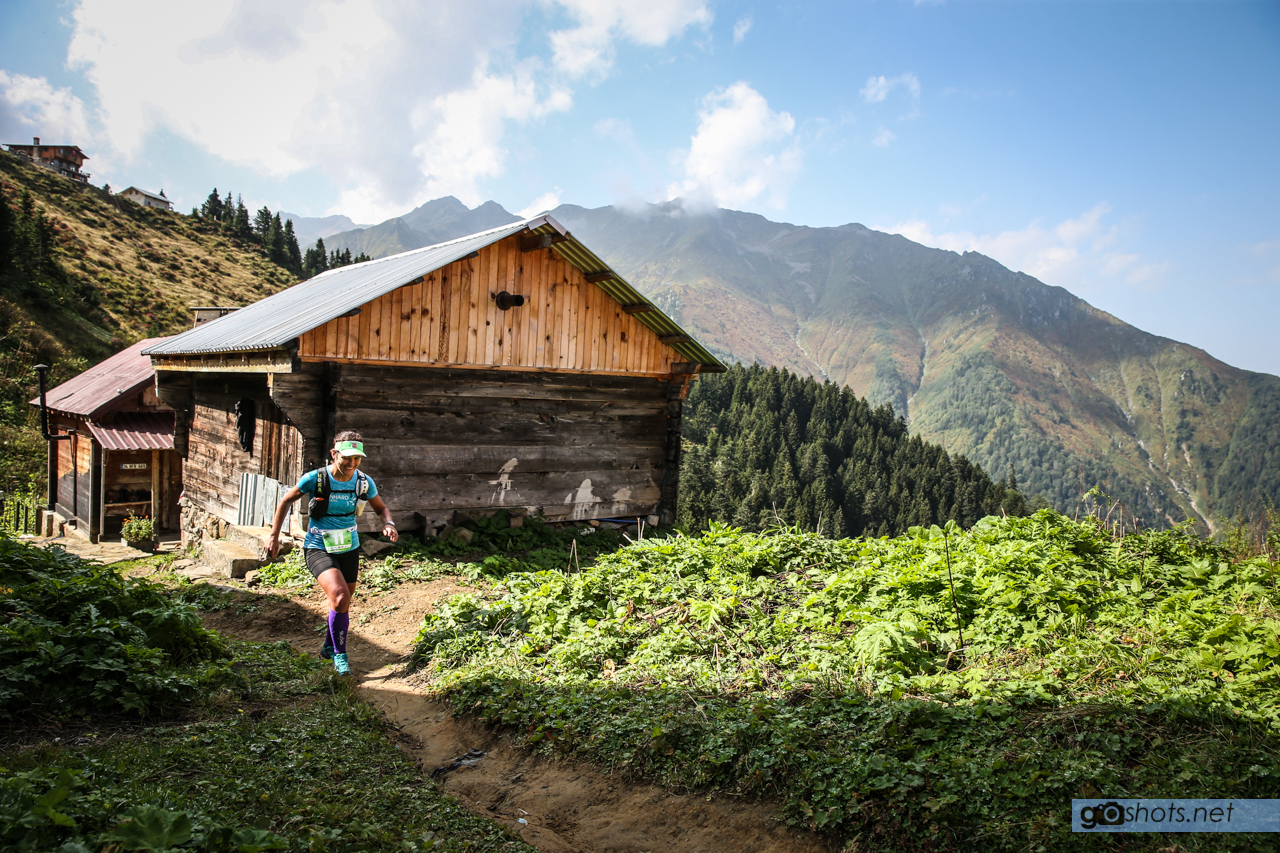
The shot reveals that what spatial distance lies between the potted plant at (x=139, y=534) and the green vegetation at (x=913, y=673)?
14708mm

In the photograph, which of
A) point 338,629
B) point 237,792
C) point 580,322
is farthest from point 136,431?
point 237,792

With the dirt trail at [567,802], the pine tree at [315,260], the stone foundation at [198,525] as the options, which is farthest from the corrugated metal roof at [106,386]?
the pine tree at [315,260]

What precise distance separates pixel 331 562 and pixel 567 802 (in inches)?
129

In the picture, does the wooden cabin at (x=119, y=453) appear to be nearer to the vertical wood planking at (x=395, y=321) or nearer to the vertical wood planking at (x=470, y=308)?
the vertical wood planking at (x=395, y=321)

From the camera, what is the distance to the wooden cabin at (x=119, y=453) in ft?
58.3

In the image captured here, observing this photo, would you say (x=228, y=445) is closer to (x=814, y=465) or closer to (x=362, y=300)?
(x=362, y=300)

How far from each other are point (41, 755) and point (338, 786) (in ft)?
4.52

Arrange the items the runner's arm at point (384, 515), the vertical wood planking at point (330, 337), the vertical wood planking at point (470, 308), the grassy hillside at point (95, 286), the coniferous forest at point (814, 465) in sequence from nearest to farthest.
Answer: the runner's arm at point (384, 515) → the vertical wood planking at point (330, 337) → the vertical wood planking at point (470, 308) → the grassy hillside at point (95, 286) → the coniferous forest at point (814, 465)

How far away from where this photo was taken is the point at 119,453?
61.2ft

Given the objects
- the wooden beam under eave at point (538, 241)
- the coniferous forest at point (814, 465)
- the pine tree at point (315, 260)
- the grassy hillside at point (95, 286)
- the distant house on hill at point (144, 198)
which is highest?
the distant house on hill at point (144, 198)

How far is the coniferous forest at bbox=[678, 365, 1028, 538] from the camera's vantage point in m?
85.9

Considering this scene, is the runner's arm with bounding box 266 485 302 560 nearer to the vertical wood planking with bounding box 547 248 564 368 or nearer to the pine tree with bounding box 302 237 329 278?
the vertical wood planking with bounding box 547 248 564 368

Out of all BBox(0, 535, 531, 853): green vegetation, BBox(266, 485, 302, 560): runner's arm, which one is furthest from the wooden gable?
BBox(0, 535, 531, 853): green vegetation

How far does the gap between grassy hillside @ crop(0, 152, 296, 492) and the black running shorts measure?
2824 centimetres
